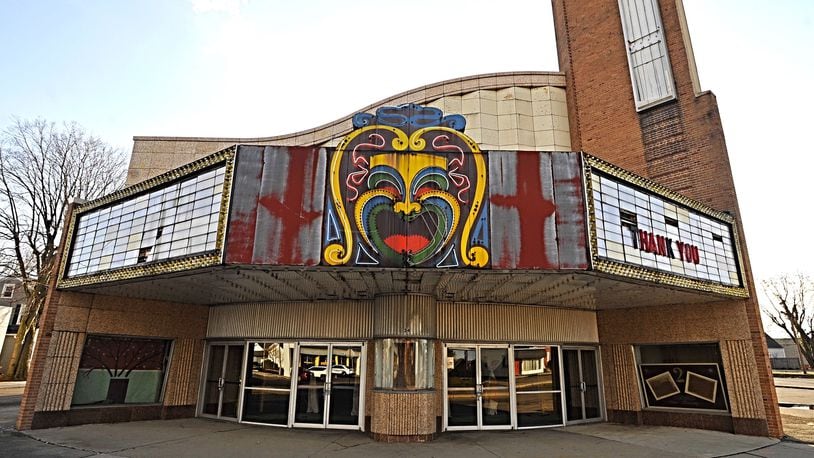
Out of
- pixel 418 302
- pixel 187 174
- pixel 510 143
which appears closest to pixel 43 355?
pixel 187 174

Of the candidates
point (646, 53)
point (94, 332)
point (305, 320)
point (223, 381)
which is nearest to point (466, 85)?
point (646, 53)

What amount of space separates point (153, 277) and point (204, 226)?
2.23 metres

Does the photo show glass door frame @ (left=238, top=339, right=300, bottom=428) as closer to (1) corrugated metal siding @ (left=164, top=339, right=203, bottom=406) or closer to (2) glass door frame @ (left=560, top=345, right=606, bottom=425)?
(1) corrugated metal siding @ (left=164, top=339, right=203, bottom=406)

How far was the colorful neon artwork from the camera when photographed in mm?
8508

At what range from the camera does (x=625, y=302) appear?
12828 millimetres

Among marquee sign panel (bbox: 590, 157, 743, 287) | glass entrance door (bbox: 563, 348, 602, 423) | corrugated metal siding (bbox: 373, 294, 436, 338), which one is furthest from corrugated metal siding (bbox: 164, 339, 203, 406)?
marquee sign panel (bbox: 590, 157, 743, 287)

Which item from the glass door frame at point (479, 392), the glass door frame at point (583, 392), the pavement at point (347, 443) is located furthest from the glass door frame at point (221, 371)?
the glass door frame at point (583, 392)

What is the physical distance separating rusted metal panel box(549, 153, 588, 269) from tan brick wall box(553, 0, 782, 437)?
6.87m

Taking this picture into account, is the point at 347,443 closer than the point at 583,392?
Yes

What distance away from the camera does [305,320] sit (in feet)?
41.7

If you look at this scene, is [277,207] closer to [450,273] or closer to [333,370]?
[450,273]

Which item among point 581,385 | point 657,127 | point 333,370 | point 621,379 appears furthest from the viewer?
point 657,127

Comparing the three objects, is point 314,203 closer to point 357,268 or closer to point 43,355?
point 357,268

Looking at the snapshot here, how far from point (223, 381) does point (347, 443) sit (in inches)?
217
